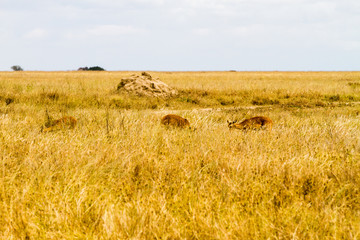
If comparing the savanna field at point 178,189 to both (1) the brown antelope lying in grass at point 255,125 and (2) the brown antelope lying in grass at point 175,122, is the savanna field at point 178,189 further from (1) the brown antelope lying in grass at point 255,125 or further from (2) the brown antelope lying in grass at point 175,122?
(2) the brown antelope lying in grass at point 175,122

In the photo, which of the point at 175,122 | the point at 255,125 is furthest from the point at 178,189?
the point at 255,125

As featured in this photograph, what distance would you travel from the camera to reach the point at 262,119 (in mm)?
6918

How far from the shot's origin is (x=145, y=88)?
1695 cm

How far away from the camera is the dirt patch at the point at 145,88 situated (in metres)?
16.6

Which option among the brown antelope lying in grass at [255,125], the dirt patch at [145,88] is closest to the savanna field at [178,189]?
the brown antelope lying in grass at [255,125]

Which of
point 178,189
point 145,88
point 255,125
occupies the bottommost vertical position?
point 178,189

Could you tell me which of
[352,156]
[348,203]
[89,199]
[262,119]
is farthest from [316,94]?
[89,199]

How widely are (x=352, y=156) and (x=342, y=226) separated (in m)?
1.92

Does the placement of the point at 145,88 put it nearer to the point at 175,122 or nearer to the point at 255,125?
the point at 175,122

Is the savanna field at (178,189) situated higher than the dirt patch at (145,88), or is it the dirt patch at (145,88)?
the dirt patch at (145,88)

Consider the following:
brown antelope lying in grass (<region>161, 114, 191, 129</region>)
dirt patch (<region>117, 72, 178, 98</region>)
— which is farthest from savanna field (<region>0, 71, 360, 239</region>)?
dirt patch (<region>117, 72, 178, 98</region>)

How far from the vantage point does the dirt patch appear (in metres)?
16.6

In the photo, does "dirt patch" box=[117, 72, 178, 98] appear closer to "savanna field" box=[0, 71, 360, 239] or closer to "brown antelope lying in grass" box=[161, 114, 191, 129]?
"brown antelope lying in grass" box=[161, 114, 191, 129]

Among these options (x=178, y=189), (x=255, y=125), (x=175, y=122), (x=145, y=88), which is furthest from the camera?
(x=145, y=88)
